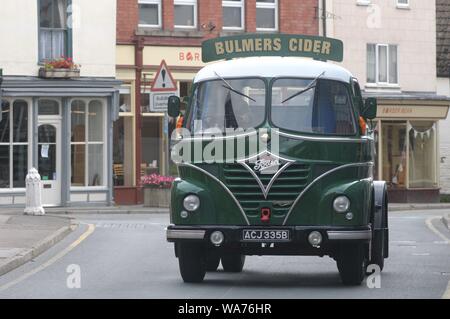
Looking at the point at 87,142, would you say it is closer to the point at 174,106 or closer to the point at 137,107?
the point at 137,107

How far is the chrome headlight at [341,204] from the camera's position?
13.3m

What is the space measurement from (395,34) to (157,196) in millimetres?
12903

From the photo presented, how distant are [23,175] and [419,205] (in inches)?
515

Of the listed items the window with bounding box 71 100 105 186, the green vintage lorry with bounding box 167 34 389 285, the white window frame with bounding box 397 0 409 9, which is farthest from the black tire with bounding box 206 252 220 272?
the white window frame with bounding box 397 0 409 9

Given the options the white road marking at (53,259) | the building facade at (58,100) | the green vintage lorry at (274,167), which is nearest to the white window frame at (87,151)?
the building facade at (58,100)

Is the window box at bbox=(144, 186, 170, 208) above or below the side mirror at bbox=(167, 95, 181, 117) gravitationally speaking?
below

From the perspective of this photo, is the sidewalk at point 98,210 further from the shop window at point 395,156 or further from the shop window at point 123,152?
the shop window at point 395,156

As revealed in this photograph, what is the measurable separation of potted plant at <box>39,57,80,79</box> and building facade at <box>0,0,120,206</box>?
0.05m

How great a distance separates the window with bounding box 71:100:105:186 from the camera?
3512 cm

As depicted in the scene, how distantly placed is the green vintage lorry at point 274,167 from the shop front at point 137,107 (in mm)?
22655

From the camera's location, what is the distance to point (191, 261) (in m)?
14.0

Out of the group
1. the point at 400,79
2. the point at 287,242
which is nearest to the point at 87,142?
the point at 400,79

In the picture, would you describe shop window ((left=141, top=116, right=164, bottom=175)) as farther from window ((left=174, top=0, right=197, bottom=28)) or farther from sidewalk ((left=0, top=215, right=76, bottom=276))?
sidewalk ((left=0, top=215, right=76, bottom=276))
